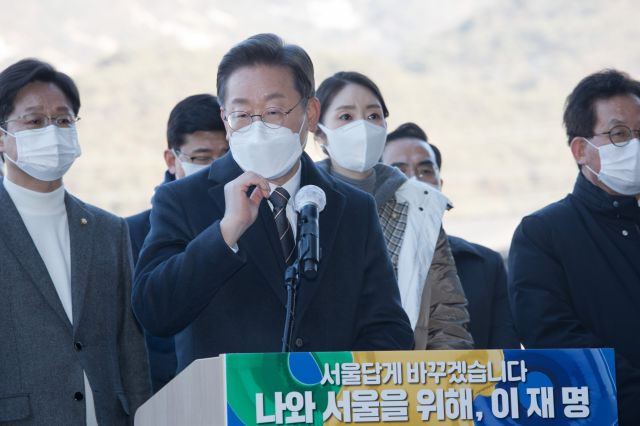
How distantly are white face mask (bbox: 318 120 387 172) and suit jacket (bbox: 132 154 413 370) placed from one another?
126 cm

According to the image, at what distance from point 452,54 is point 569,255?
46.1 m

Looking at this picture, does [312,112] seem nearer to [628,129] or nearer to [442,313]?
[442,313]

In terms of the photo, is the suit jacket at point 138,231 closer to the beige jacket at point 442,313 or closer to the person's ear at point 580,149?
the beige jacket at point 442,313

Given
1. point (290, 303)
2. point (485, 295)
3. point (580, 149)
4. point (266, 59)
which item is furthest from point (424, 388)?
point (485, 295)

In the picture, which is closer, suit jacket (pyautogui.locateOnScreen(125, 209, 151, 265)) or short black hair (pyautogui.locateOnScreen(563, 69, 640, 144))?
short black hair (pyautogui.locateOnScreen(563, 69, 640, 144))

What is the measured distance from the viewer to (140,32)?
5659 centimetres

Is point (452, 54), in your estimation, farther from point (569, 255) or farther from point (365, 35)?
point (569, 255)

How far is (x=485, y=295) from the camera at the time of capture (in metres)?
5.11

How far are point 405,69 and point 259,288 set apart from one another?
43388mm

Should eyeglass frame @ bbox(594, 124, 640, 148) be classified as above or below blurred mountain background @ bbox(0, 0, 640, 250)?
below

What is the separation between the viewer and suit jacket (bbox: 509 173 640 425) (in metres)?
3.76

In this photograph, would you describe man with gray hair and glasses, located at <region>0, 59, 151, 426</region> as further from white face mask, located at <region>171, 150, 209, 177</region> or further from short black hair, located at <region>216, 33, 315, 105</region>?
white face mask, located at <region>171, 150, 209, 177</region>

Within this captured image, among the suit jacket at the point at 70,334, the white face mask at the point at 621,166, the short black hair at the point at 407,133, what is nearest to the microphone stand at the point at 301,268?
the suit jacket at the point at 70,334

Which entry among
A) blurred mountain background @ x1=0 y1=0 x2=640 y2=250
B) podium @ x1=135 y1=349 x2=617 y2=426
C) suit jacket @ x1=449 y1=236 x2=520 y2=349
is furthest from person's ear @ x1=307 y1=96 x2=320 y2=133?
blurred mountain background @ x1=0 y1=0 x2=640 y2=250
